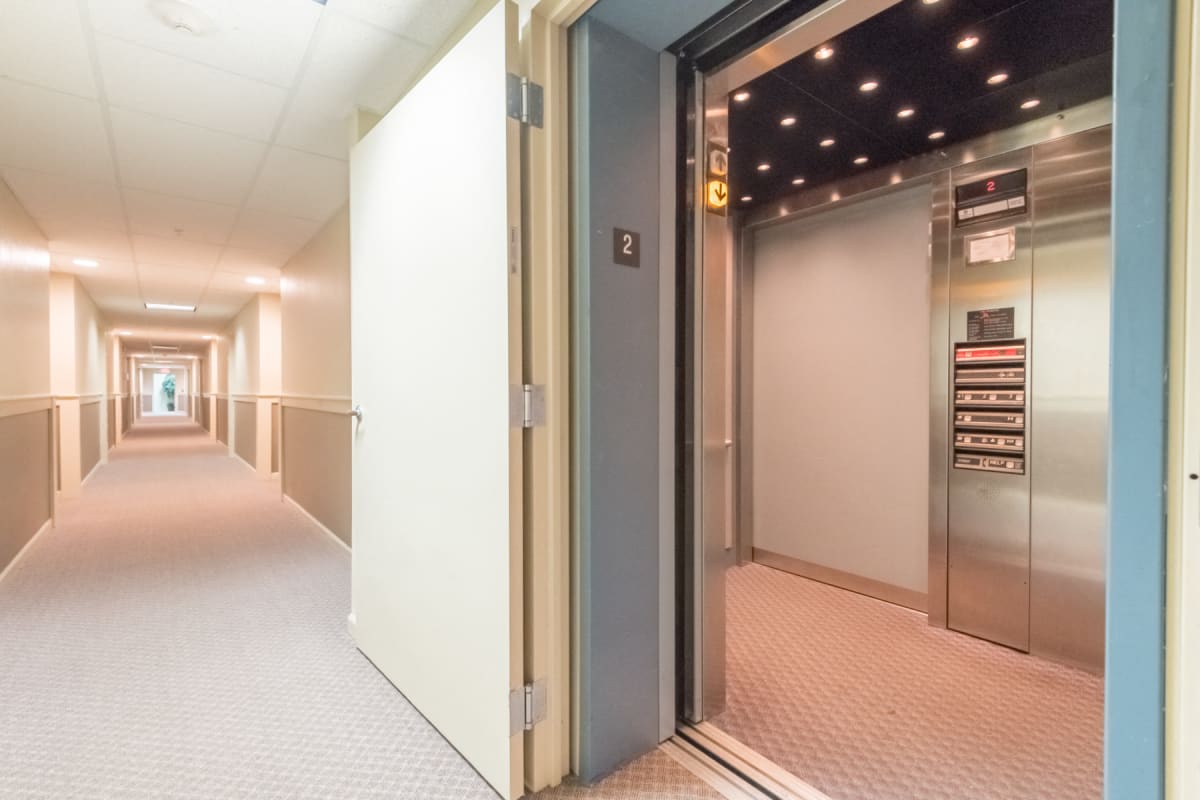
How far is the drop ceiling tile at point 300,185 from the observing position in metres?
3.02

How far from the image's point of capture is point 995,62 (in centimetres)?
196

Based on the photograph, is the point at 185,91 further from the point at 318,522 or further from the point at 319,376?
the point at 318,522

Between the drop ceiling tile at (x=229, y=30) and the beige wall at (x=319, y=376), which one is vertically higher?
the drop ceiling tile at (x=229, y=30)

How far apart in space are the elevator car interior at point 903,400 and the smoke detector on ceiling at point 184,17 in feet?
5.32

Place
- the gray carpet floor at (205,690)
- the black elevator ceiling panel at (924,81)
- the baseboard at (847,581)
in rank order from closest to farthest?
the gray carpet floor at (205,690) → the black elevator ceiling panel at (924,81) → the baseboard at (847,581)

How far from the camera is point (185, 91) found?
2.28m

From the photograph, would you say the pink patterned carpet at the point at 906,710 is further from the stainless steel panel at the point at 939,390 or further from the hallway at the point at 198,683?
the hallway at the point at 198,683

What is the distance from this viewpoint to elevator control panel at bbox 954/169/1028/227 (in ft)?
7.86

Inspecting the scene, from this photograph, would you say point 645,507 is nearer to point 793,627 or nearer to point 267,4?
point 793,627

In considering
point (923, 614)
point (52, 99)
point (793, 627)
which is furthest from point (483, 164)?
point (923, 614)

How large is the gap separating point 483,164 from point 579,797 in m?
1.76

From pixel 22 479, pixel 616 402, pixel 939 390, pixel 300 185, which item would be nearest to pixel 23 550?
pixel 22 479

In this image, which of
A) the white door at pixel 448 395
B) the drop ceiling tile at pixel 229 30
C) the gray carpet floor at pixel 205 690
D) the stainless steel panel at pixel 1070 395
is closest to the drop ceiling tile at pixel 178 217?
the drop ceiling tile at pixel 229 30

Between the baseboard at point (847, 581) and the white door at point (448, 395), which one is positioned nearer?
the white door at point (448, 395)
